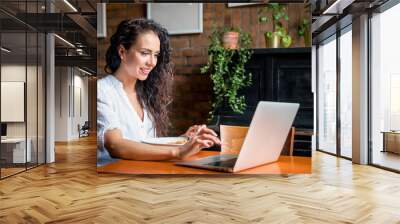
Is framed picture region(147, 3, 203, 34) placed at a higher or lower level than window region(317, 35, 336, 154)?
higher

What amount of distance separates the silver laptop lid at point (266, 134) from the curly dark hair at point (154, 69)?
Result: 1037 millimetres

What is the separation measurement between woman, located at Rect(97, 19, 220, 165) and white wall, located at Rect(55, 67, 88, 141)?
30.5 ft

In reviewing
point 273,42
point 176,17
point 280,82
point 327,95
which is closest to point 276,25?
point 273,42

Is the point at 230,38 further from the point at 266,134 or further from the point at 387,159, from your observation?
the point at 387,159

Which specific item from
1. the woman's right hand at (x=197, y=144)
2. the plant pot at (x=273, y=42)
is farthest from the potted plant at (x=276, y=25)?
the woman's right hand at (x=197, y=144)

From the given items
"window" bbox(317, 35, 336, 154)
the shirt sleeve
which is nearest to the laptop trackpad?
the shirt sleeve

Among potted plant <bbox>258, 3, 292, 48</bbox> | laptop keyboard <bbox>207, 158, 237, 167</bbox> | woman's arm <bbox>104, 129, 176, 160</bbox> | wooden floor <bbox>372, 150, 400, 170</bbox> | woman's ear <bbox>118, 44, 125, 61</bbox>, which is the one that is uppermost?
potted plant <bbox>258, 3, 292, 48</bbox>

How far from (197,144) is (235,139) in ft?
1.55

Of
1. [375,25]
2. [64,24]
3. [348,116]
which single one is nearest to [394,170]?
[348,116]

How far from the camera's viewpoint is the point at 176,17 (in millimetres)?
5082

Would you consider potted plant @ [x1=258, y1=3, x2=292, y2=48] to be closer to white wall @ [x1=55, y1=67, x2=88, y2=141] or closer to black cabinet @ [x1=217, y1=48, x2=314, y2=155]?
black cabinet @ [x1=217, y1=48, x2=314, y2=155]

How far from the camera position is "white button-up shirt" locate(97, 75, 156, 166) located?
4.93 m

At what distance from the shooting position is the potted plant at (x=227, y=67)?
16.7 ft

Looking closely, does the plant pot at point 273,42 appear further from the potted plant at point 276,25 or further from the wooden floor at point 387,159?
the wooden floor at point 387,159
